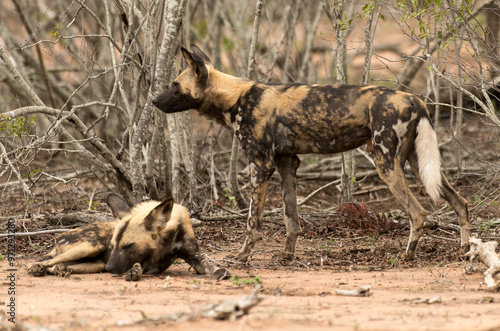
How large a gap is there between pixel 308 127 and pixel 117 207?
1957mm

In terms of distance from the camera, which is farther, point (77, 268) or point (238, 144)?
point (238, 144)

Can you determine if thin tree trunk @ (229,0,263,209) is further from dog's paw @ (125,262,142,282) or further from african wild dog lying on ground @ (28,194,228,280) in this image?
dog's paw @ (125,262,142,282)

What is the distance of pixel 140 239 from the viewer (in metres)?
4.92

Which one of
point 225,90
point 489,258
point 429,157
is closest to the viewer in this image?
point 489,258

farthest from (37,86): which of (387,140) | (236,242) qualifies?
(387,140)

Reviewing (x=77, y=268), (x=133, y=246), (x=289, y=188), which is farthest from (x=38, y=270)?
(x=289, y=188)

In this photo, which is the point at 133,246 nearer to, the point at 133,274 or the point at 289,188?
the point at 133,274

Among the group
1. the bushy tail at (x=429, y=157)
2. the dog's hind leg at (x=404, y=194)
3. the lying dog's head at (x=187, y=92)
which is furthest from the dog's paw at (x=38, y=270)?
the bushy tail at (x=429, y=157)

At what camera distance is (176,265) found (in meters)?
5.65

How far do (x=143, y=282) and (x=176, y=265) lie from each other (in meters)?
1.03

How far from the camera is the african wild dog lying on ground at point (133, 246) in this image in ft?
16.1

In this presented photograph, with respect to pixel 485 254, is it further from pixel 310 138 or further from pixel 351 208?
pixel 351 208

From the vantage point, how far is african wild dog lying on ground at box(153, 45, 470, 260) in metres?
5.44

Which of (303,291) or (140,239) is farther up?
Result: (140,239)
